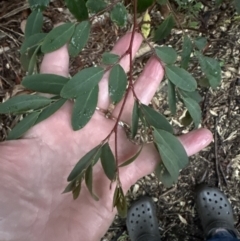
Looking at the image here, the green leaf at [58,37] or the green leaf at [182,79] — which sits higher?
the green leaf at [58,37]

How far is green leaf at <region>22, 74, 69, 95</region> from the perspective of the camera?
41.6 inches

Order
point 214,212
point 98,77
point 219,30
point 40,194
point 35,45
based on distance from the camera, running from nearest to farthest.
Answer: point 98,77 < point 35,45 < point 40,194 < point 219,30 < point 214,212

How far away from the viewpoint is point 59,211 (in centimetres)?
122

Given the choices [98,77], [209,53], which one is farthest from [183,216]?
[98,77]

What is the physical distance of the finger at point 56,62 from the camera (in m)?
1.29

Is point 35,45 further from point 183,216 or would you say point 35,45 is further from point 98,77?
point 183,216

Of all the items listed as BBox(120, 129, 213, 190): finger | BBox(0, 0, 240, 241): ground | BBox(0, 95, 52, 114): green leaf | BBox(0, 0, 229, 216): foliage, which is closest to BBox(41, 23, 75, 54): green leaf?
BBox(0, 0, 229, 216): foliage

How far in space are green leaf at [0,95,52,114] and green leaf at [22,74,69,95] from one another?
21 mm

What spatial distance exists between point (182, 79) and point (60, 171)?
43cm

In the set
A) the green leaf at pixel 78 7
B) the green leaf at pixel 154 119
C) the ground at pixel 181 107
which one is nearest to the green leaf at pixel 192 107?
the green leaf at pixel 154 119

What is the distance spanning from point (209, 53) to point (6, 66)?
30.3 inches

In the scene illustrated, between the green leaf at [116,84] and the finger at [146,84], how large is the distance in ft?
0.82

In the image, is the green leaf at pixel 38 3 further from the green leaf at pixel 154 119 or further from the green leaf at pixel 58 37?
the green leaf at pixel 154 119

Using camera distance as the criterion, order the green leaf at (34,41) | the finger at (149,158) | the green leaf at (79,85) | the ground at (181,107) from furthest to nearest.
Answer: the ground at (181,107)
the finger at (149,158)
the green leaf at (34,41)
the green leaf at (79,85)
